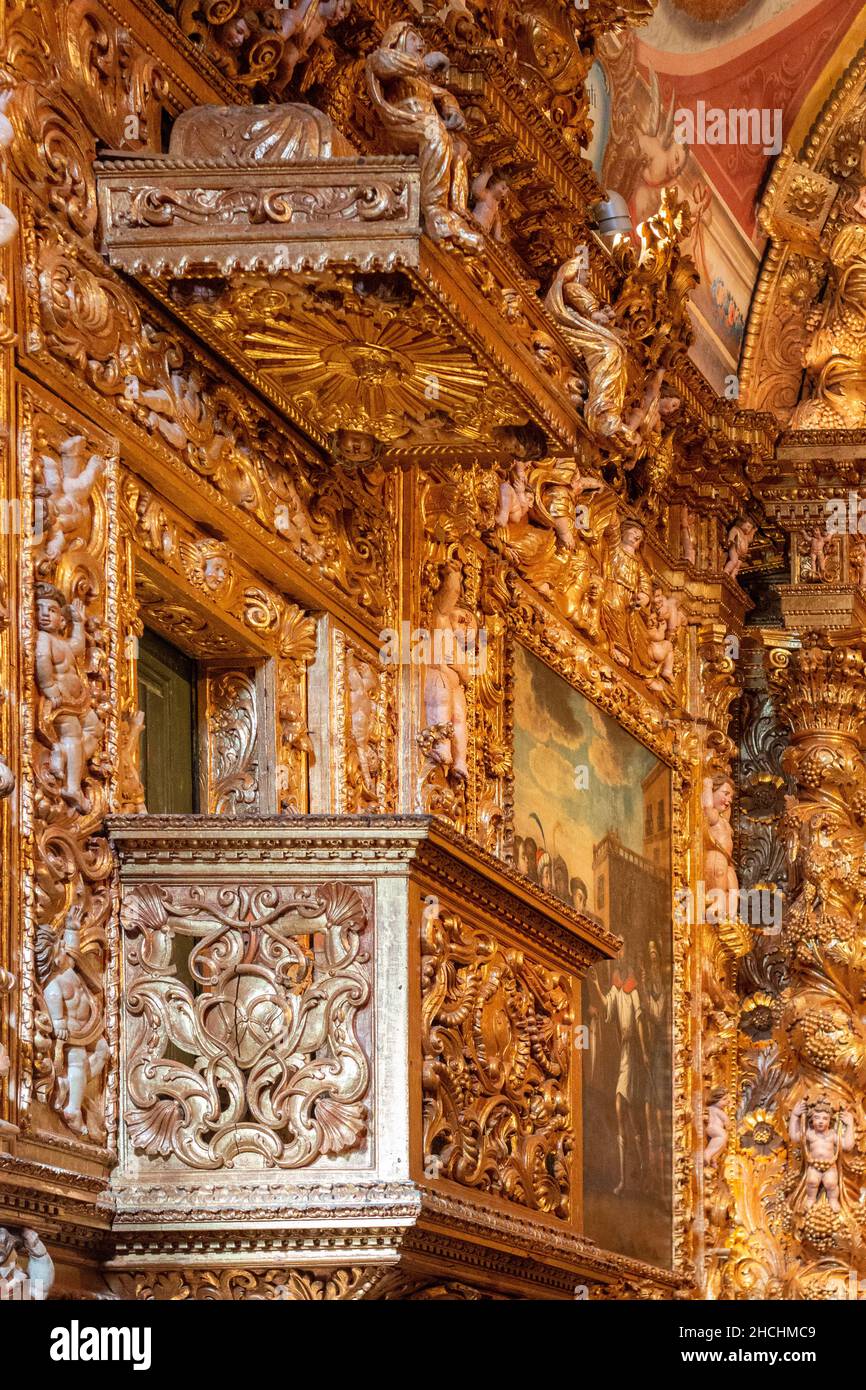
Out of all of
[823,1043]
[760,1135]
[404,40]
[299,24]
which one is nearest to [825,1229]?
[760,1135]

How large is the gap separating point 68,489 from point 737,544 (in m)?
8.89

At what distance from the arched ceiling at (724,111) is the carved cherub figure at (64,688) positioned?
7.83m

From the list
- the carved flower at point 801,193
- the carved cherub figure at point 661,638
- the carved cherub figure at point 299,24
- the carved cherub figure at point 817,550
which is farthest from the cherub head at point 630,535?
the carved cherub figure at point 299,24

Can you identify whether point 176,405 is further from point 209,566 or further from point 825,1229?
point 825,1229

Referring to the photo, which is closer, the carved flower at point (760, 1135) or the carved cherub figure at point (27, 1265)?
the carved cherub figure at point (27, 1265)

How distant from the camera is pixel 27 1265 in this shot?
313 inches

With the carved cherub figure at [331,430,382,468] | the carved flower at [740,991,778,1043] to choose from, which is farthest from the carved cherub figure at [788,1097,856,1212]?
the carved cherub figure at [331,430,382,468]

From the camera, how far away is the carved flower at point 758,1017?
1708 centimetres

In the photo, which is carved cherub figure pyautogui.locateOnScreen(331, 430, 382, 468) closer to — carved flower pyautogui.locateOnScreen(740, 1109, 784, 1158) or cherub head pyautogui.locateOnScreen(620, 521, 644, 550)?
cherub head pyautogui.locateOnScreen(620, 521, 644, 550)

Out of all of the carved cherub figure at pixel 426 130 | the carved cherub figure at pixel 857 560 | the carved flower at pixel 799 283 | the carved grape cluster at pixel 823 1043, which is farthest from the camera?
the carved flower at pixel 799 283

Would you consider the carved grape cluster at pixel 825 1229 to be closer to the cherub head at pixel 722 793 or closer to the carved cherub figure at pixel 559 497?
the cherub head at pixel 722 793

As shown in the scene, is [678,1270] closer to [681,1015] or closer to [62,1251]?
[681,1015]

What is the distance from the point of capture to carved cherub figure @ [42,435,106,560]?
28.3ft
